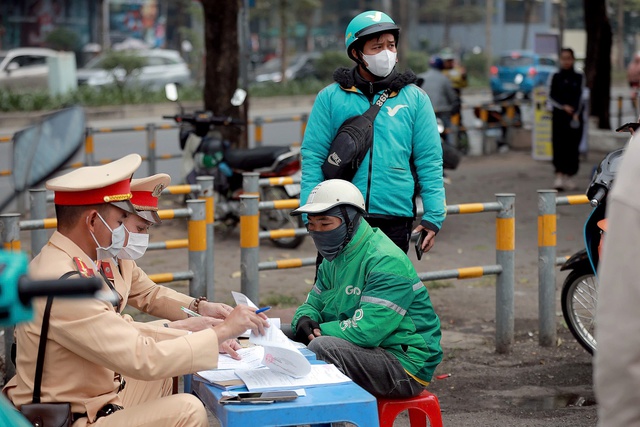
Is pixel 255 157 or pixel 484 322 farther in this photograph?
pixel 255 157

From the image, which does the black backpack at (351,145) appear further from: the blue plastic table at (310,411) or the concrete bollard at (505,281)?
the blue plastic table at (310,411)

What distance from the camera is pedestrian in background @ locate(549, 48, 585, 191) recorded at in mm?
12875

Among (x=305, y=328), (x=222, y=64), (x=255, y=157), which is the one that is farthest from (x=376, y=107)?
(x=222, y=64)

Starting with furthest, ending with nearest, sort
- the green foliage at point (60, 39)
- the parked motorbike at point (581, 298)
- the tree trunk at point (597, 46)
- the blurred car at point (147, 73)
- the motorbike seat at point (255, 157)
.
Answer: the green foliage at point (60, 39) < the blurred car at point (147, 73) < the tree trunk at point (597, 46) < the motorbike seat at point (255, 157) < the parked motorbike at point (581, 298)

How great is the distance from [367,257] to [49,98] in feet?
64.7

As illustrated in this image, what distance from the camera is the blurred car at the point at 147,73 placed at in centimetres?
2925

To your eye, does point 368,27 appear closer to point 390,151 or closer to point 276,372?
point 390,151

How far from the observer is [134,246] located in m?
3.67

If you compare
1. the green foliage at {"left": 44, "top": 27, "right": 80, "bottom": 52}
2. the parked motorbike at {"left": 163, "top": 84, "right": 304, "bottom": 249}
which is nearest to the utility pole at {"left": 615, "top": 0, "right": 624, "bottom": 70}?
the green foliage at {"left": 44, "top": 27, "right": 80, "bottom": 52}

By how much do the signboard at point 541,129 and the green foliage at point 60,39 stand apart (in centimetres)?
2694

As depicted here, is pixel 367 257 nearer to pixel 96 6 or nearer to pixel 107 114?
pixel 107 114

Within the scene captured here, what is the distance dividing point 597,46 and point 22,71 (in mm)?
16933

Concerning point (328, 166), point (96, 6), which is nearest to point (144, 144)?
point (328, 166)

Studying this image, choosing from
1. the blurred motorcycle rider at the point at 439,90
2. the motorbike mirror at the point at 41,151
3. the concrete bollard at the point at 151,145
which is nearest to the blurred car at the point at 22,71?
the concrete bollard at the point at 151,145
